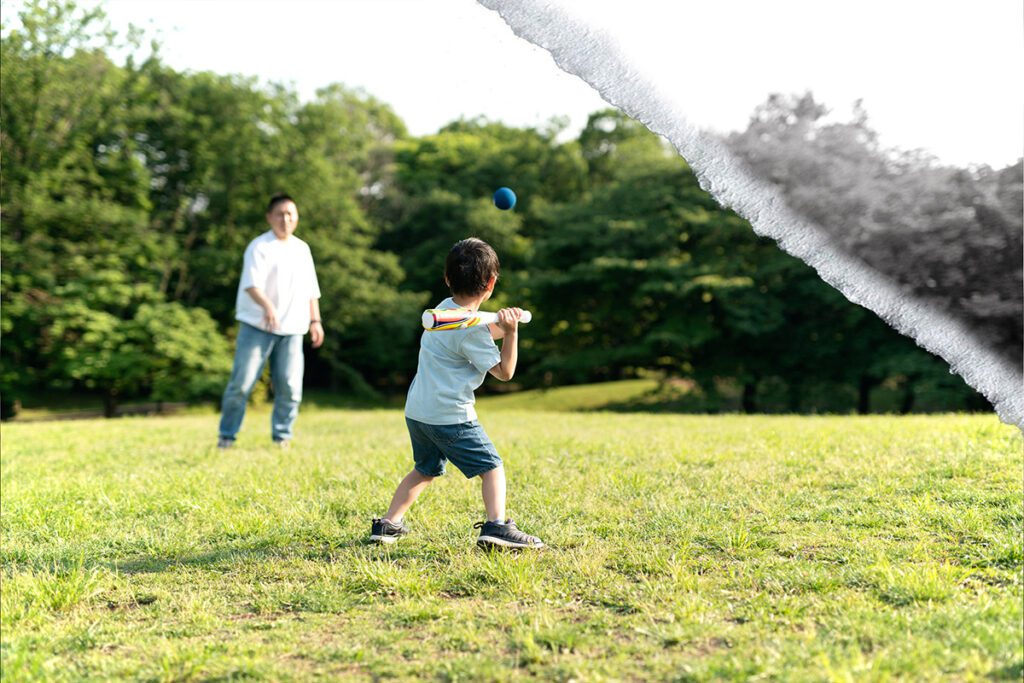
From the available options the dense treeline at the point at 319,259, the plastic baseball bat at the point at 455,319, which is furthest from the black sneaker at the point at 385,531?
the dense treeline at the point at 319,259

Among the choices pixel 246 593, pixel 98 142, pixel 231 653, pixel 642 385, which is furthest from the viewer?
pixel 642 385

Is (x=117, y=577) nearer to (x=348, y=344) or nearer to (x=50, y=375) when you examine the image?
(x=50, y=375)

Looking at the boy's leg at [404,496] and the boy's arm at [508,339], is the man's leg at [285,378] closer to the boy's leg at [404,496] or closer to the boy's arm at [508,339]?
the boy's leg at [404,496]

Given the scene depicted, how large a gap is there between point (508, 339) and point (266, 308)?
416 cm

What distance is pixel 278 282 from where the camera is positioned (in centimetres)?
786

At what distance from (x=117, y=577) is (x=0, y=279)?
21.7 metres

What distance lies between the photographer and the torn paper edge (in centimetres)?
312

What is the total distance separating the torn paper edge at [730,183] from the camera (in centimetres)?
312

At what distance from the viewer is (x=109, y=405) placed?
27.4 m

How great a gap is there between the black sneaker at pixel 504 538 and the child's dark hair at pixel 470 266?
3.75 feet

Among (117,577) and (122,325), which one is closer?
(117,577)


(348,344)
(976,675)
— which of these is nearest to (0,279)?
(348,344)

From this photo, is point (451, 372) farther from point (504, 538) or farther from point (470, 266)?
point (504, 538)

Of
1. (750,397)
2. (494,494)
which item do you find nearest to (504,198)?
(494,494)
